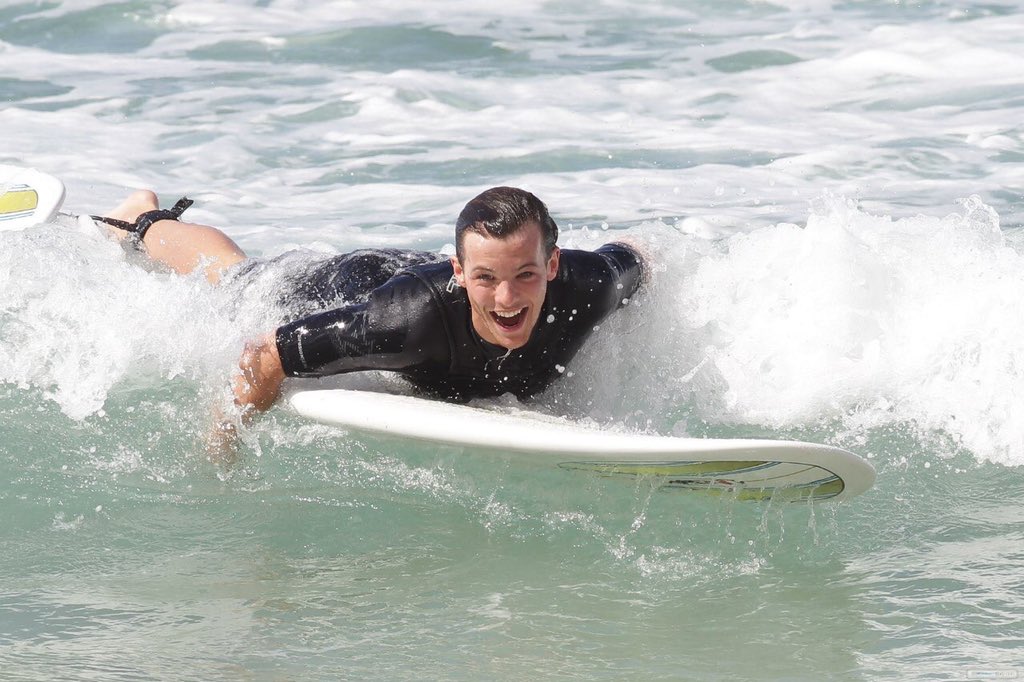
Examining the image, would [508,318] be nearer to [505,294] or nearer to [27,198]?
[505,294]

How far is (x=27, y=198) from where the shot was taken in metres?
6.66

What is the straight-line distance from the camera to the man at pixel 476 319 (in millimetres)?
4262

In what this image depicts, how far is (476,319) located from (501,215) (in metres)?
0.42

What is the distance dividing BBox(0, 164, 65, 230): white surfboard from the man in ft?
7.89

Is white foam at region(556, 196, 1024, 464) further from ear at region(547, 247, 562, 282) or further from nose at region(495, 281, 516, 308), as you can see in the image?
nose at region(495, 281, 516, 308)

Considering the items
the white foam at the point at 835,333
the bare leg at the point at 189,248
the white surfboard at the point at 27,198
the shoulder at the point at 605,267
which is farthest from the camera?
the white surfboard at the point at 27,198

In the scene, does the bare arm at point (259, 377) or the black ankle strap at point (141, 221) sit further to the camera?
the black ankle strap at point (141, 221)

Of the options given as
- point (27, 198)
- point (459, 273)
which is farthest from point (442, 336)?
point (27, 198)

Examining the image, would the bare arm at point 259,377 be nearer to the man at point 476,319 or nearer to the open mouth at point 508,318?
the man at point 476,319

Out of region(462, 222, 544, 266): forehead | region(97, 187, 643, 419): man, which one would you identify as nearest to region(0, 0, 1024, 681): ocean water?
region(97, 187, 643, 419): man

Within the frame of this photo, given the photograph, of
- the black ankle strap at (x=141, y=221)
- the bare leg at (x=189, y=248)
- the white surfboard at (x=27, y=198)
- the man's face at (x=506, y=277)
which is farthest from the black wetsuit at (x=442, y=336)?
the white surfboard at (x=27, y=198)

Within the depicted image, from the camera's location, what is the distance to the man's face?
166 inches

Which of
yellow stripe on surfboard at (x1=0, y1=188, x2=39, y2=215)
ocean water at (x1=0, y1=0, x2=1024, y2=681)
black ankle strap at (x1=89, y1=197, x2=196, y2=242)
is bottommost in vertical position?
ocean water at (x1=0, y1=0, x2=1024, y2=681)

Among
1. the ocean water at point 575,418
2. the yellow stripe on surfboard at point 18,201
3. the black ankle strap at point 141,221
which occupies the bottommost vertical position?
the ocean water at point 575,418
